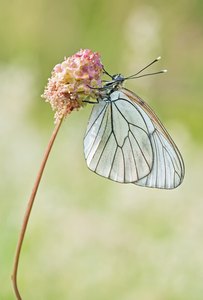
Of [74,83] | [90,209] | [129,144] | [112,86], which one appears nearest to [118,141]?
[129,144]

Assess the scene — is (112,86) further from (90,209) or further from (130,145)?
(90,209)

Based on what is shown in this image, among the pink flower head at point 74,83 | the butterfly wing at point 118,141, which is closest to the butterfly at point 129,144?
the butterfly wing at point 118,141

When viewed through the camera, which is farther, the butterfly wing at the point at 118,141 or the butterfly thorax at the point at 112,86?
the butterfly wing at the point at 118,141

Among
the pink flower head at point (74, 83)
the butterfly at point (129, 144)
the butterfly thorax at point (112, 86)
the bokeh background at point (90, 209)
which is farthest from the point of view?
the bokeh background at point (90, 209)

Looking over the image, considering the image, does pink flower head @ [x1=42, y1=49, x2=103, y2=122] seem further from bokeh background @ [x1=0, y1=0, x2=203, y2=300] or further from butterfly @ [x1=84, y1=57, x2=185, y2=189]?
bokeh background @ [x1=0, y1=0, x2=203, y2=300]

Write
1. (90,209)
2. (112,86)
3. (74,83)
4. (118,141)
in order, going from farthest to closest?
(90,209)
(118,141)
(112,86)
(74,83)

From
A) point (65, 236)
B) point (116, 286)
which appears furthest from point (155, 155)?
point (65, 236)

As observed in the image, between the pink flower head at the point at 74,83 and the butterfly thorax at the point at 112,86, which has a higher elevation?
the butterfly thorax at the point at 112,86

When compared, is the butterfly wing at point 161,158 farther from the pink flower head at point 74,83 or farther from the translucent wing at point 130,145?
the pink flower head at point 74,83
